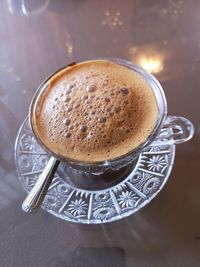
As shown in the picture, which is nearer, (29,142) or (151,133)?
(151,133)

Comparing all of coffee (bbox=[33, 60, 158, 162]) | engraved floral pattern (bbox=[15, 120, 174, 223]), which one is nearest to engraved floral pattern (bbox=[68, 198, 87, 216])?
engraved floral pattern (bbox=[15, 120, 174, 223])

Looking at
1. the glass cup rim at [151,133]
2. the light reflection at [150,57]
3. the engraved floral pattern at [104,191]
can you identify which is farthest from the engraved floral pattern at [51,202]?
the light reflection at [150,57]

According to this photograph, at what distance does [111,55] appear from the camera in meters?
0.87

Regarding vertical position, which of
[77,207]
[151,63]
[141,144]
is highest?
[151,63]

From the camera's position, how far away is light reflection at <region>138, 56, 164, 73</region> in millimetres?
843

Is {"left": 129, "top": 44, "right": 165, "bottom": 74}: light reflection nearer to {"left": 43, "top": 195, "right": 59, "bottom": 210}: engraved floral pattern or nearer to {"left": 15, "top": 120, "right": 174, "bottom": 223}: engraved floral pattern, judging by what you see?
{"left": 15, "top": 120, "right": 174, "bottom": 223}: engraved floral pattern

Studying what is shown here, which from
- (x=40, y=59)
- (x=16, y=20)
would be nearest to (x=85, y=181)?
(x=40, y=59)

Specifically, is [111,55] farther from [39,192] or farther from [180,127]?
[39,192]

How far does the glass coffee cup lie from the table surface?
0.04 m

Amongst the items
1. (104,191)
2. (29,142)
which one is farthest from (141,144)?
(29,142)

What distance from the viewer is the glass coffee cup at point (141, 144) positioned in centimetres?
60

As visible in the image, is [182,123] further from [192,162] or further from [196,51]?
[196,51]

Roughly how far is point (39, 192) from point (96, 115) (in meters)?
0.16

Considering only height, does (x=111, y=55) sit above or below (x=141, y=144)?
above
